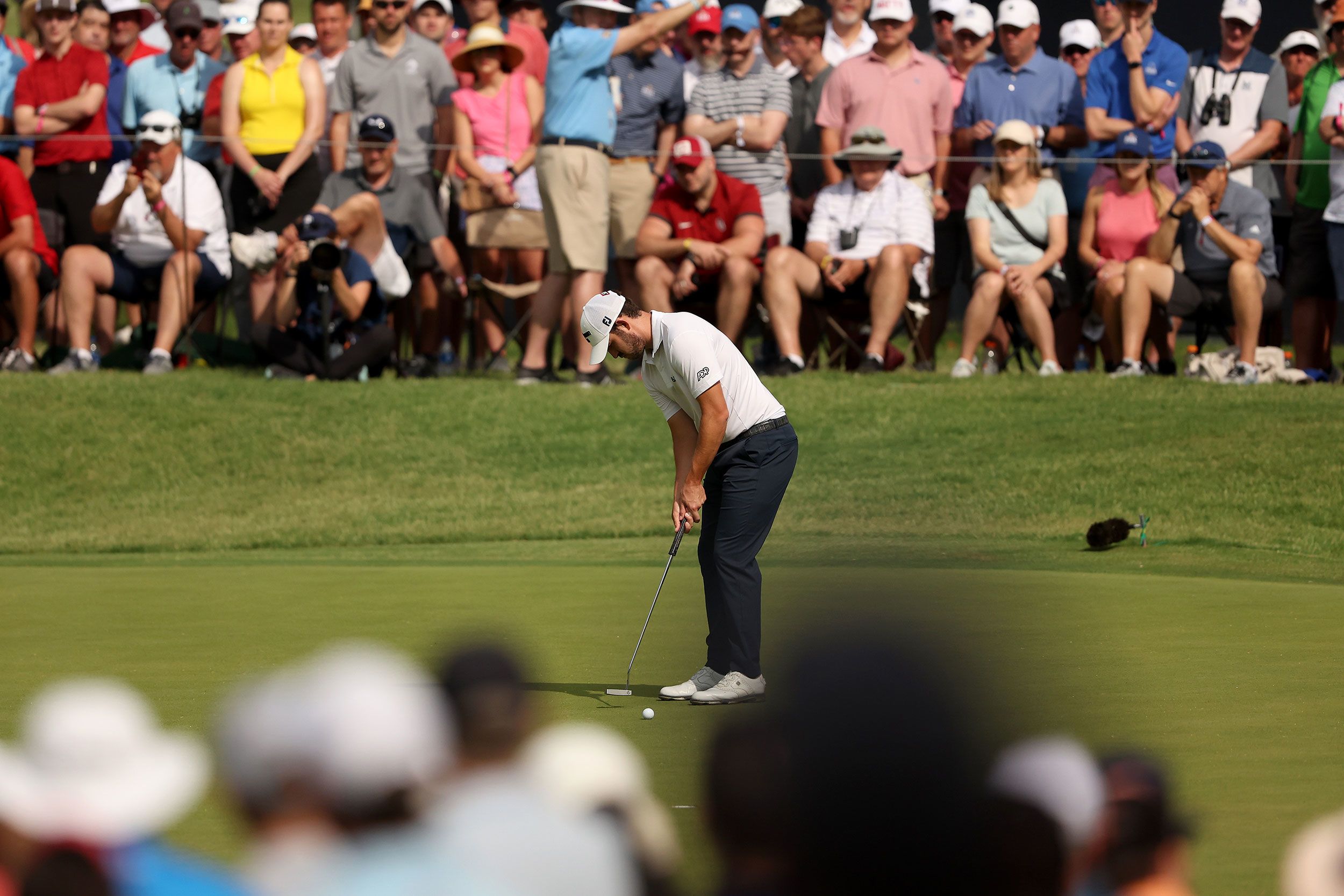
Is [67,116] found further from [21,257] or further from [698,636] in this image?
[698,636]

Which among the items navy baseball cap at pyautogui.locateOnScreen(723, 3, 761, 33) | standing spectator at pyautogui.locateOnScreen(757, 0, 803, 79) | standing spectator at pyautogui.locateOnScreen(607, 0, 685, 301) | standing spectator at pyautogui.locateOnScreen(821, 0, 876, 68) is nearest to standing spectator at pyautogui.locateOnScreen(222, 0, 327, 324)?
standing spectator at pyautogui.locateOnScreen(607, 0, 685, 301)

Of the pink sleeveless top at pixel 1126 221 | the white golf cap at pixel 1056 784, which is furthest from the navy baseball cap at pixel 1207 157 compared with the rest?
the white golf cap at pixel 1056 784

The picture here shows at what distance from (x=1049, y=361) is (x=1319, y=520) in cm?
316

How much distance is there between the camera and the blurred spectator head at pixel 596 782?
227 centimetres

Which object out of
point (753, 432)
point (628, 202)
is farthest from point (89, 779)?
point (628, 202)

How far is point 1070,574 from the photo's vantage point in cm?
958

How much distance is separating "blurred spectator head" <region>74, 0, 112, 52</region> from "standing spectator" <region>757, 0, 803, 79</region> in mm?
5418

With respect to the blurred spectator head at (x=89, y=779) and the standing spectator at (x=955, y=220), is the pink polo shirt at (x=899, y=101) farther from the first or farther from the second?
the blurred spectator head at (x=89, y=779)

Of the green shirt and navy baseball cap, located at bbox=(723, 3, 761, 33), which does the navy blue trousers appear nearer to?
navy baseball cap, located at bbox=(723, 3, 761, 33)

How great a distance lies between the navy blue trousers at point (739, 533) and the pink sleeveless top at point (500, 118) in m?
7.69

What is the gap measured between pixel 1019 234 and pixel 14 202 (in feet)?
25.0

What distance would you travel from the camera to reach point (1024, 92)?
14.4 m

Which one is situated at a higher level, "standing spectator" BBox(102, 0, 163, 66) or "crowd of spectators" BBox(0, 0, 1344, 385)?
"standing spectator" BBox(102, 0, 163, 66)

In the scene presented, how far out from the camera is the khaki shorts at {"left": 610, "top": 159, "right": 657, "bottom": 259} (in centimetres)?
1446
